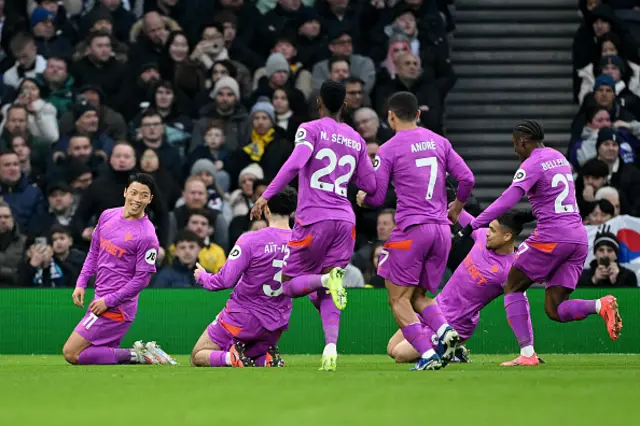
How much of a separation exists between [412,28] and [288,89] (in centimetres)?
210

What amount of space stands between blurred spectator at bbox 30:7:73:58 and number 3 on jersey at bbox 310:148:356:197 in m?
9.13

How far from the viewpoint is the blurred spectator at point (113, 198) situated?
52.9 feet

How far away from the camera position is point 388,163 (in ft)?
34.8

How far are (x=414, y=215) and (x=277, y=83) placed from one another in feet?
25.0

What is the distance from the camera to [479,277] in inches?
489

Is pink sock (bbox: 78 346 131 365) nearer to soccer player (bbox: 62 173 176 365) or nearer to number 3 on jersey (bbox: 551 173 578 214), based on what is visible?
soccer player (bbox: 62 173 176 365)

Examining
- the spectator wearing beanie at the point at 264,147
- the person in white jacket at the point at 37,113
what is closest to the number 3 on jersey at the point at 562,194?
the spectator wearing beanie at the point at 264,147

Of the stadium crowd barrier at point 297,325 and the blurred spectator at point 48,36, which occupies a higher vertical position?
the blurred spectator at point 48,36

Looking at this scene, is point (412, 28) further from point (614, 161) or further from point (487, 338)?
point (487, 338)

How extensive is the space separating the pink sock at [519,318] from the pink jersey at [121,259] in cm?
341

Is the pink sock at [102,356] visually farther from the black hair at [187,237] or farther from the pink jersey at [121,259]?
the black hair at [187,237]

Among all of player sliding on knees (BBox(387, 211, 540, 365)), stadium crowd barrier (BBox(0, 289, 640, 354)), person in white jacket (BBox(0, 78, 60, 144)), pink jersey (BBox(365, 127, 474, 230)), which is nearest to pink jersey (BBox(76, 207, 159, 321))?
stadium crowd barrier (BBox(0, 289, 640, 354))

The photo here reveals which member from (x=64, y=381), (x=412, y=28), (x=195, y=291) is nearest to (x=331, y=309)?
(x=64, y=381)

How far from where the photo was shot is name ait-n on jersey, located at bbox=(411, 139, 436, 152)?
10594 millimetres
